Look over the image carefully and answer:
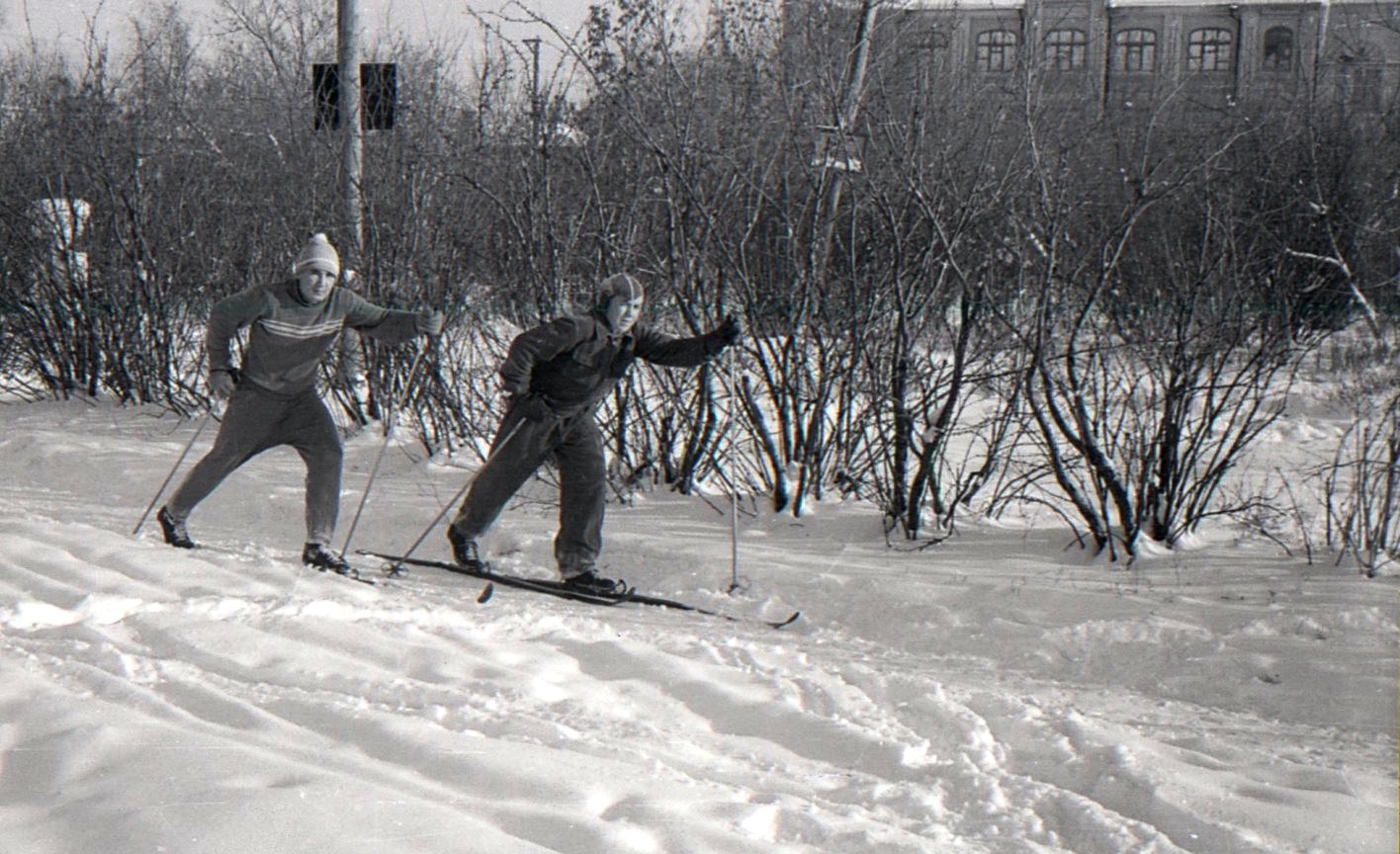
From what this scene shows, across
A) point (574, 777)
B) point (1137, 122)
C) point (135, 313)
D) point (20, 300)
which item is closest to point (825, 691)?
point (574, 777)

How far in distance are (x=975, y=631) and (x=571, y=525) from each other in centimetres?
190

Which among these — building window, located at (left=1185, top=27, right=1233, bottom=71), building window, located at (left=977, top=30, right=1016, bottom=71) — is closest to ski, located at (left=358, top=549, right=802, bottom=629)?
building window, located at (left=977, top=30, right=1016, bottom=71)

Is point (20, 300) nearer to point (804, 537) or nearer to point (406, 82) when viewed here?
point (406, 82)

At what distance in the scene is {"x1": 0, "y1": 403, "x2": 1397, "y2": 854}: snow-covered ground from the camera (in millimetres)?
3035

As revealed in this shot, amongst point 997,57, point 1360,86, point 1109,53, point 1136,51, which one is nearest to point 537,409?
point 997,57

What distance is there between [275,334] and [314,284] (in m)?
0.30

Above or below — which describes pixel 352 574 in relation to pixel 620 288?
below

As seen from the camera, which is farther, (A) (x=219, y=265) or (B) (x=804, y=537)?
(A) (x=219, y=265)

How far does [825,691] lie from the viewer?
4371 mm

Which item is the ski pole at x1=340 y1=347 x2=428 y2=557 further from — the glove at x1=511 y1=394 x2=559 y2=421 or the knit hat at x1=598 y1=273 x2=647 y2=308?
the knit hat at x1=598 y1=273 x2=647 y2=308

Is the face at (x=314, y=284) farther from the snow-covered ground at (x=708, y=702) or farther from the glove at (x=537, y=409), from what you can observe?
the snow-covered ground at (x=708, y=702)

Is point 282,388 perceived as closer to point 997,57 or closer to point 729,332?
point 729,332

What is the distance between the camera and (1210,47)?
31.6m

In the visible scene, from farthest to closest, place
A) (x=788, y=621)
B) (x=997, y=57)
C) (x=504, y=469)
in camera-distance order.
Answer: (x=997, y=57) < (x=504, y=469) < (x=788, y=621)
